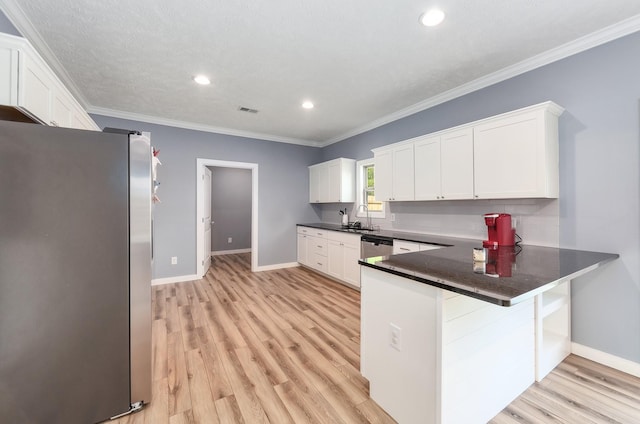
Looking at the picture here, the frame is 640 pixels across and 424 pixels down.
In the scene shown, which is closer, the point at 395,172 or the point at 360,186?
the point at 395,172

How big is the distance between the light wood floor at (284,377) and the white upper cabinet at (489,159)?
1478 millimetres

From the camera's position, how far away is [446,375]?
128 centimetres

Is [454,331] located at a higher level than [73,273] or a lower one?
lower

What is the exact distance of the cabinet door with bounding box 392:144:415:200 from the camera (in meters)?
3.36

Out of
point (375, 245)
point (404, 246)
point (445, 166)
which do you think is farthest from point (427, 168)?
point (375, 245)

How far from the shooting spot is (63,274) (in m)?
1.42

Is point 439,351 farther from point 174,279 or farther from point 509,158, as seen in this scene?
point 174,279


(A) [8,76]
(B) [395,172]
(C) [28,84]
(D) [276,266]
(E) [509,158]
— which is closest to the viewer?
(A) [8,76]

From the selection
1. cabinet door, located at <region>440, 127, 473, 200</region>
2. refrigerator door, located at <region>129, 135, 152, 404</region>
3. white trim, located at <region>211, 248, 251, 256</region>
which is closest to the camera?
refrigerator door, located at <region>129, 135, 152, 404</region>

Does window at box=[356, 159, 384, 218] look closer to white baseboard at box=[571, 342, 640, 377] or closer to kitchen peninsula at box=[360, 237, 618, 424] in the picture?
kitchen peninsula at box=[360, 237, 618, 424]

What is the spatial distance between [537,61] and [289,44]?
2.35 m

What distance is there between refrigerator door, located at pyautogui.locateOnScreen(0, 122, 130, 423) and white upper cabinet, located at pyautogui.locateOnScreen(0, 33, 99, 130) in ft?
0.74

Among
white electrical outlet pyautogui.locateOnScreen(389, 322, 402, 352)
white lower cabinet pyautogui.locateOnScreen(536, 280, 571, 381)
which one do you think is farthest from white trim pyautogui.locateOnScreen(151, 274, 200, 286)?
white lower cabinet pyautogui.locateOnScreen(536, 280, 571, 381)

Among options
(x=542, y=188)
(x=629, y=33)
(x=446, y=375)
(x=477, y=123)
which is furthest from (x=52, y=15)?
(x=629, y=33)
